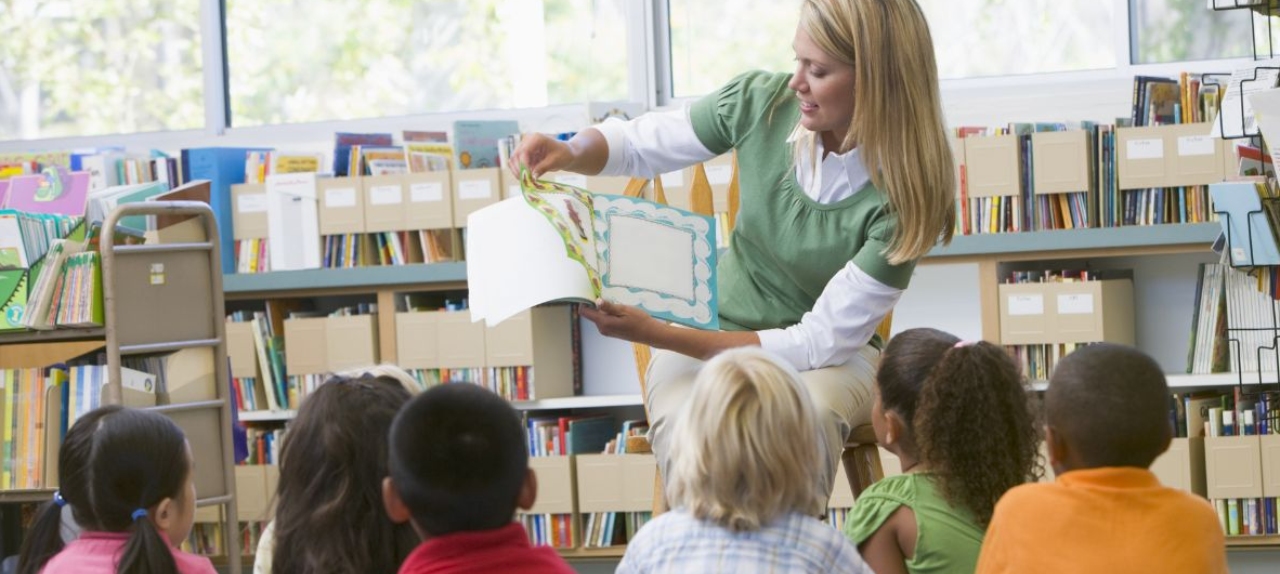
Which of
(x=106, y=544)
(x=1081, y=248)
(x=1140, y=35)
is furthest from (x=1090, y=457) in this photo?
(x=1140, y=35)

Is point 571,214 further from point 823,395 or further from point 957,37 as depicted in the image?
point 957,37

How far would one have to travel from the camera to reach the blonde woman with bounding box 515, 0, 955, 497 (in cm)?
229

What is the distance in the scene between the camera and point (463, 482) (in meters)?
1.50

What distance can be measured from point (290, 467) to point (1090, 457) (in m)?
0.91

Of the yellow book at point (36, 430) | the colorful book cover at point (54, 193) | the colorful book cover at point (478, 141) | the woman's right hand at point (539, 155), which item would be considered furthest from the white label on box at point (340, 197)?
the woman's right hand at point (539, 155)

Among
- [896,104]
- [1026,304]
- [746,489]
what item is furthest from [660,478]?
[1026,304]

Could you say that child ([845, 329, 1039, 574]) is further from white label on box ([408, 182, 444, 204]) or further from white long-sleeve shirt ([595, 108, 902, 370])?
white label on box ([408, 182, 444, 204])

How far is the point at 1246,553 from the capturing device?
12.4 ft

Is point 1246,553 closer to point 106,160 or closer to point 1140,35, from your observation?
point 1140,35

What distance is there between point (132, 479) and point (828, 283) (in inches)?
41.7

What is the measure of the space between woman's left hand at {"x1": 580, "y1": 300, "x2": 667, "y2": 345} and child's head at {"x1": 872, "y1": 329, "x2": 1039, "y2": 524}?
37 cm

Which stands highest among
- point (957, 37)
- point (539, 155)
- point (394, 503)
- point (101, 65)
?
point (101, 65)

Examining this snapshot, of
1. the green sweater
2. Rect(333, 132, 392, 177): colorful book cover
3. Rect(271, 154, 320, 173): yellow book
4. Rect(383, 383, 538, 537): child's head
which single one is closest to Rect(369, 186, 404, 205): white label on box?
Rect(333, 132, 392, 177): colorful book cover

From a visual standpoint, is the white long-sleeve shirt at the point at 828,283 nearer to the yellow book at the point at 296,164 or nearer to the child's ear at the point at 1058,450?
the child's ear at the point at 1058,450
